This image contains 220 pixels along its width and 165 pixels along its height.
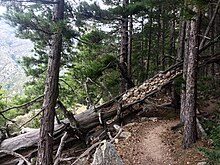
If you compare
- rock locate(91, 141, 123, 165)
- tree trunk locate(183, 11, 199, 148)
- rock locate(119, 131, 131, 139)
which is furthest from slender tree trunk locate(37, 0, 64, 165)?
tree trunk locate(183, 11, 199, 148)

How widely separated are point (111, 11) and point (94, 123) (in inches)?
163

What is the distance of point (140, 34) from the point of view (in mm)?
15570

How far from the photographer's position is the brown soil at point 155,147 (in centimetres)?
732

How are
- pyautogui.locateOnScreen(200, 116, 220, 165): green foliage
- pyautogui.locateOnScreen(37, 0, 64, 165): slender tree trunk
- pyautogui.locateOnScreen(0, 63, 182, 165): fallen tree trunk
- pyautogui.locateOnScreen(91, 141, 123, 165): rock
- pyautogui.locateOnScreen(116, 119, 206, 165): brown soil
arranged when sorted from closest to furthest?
1. pyautogui.locateOnScreen(200, 116, 220, 165): green foliage
2. pyautogui.locateOnScreen(91, 141, 123, 165): rock
3. pyautogui.locateOnScreen(37, 0, 64, 165): slender tree trunk
4. pyautogui.locateOnScreen(116, 119, 206, 165): brown soil
5. pyautogui.locateOnScreen(0, 63, 182, 165): fallen tree trunk

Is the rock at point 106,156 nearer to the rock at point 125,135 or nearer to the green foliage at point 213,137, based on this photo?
the green foliage at point 213,137

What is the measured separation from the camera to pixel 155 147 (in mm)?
8203

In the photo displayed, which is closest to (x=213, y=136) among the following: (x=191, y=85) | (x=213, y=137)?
(x=213, y=137)

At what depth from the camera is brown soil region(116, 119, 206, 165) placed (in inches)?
288

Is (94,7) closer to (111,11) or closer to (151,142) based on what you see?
(111,11)

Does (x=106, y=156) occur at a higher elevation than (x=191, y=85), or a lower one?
lower

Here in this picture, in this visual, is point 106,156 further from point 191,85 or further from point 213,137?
point 191,85

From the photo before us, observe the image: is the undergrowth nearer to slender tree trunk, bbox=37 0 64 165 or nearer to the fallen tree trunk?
the fallen tree trunk

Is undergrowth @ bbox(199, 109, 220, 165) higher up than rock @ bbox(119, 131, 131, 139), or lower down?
higher up

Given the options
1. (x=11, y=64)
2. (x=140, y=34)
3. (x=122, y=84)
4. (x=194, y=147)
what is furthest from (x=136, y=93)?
(x=11, y=64)
